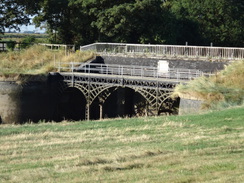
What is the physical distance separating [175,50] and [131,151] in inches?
965

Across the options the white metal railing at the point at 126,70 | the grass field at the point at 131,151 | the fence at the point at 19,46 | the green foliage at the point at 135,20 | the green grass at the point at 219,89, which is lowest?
the grass field at the point at 131,151

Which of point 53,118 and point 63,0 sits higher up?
point 63,0

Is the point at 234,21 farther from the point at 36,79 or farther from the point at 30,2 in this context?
the point at 36,79

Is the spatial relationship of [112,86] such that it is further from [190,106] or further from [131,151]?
[131,151]

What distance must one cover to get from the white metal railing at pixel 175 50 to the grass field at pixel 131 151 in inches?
526

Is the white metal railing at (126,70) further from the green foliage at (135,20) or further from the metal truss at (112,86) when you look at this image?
the green foliage at (135,20)

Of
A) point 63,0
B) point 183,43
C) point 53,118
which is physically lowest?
point 53,118

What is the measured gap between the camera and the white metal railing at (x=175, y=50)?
3509 cm

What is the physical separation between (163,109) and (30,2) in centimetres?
2269

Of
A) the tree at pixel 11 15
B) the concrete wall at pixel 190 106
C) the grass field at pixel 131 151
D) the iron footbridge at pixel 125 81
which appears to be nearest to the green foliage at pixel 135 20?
the tree at pixel 11 15

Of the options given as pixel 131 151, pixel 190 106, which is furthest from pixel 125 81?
pixel 131 151

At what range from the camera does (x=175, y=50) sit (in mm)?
38438

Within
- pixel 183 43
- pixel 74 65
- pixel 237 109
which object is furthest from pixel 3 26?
pixel 237 109

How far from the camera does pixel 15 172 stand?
12.5m
